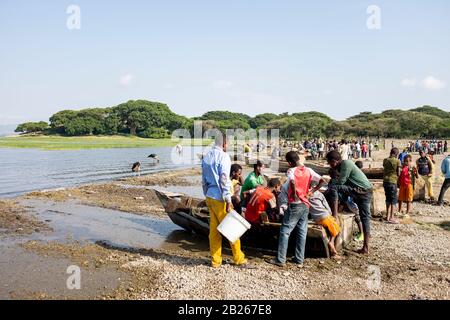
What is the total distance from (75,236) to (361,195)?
285 inches

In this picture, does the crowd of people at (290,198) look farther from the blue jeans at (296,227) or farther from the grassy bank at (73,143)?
the grassy bank at (73,143)

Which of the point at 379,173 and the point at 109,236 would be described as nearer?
the point at 109,236

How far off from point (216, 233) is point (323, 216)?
217cm

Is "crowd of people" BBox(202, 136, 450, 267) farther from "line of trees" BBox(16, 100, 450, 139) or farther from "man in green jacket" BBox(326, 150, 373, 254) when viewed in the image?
"line of trees" BBox(16, 100, 450, 139)

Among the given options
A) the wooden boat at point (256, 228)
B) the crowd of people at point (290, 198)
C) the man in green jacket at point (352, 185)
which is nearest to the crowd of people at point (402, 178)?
the crowd of people at point (290, 198)

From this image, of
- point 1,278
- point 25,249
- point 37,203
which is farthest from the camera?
point 37,203

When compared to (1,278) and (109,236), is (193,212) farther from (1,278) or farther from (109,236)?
(1,278)

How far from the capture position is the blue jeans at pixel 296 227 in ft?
23.9

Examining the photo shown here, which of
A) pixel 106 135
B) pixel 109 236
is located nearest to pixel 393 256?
pixel 109 236

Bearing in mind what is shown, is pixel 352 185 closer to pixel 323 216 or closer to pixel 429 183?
pixel 323 216

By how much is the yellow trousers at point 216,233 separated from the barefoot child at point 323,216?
1.66m

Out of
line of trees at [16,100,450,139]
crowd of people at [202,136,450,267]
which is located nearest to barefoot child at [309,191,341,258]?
crowd of people at [202,136,450,267]

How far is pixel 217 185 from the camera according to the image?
23.6 feet

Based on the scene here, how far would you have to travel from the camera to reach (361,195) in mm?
7902
